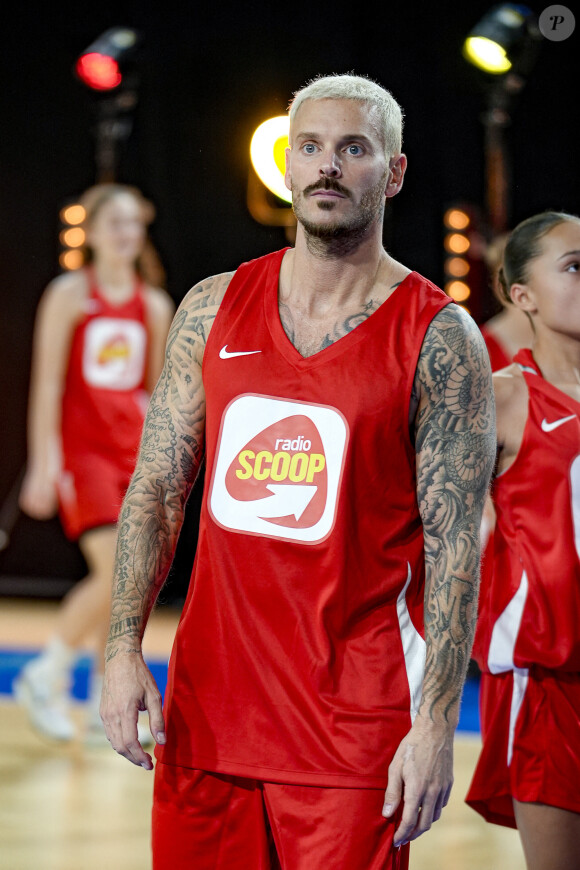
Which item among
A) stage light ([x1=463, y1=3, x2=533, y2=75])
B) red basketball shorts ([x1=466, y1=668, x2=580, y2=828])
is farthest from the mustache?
stage light ([x1=463, y1=3, x2=533, y2=75])

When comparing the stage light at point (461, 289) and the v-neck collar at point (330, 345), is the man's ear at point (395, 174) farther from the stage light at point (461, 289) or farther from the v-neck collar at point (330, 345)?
the stage light at point (461, 289)

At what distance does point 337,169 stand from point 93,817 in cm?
244

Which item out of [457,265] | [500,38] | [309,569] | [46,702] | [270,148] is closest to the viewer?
[309,569]

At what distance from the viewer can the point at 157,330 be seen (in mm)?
4945

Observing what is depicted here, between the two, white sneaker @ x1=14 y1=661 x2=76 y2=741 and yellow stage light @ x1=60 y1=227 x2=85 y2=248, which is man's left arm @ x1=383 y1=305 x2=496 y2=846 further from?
yellow stage light @ x1=60 y1=227 x2=85 y2=248

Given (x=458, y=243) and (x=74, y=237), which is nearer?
(x=458, y=243)

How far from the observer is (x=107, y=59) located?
20.5ft

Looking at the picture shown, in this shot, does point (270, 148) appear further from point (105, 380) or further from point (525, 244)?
point (105, 380)

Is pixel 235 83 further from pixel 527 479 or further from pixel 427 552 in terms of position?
pixel 427 552

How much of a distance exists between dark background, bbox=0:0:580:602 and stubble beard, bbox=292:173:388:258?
4220 millimetres

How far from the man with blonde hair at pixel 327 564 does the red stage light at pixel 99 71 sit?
181 inches

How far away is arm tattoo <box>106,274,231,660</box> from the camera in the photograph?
1.98 m

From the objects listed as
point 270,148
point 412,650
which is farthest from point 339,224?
point 270,148

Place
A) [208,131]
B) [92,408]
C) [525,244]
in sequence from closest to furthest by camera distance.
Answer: [525,244], [92,408], [208,131]
